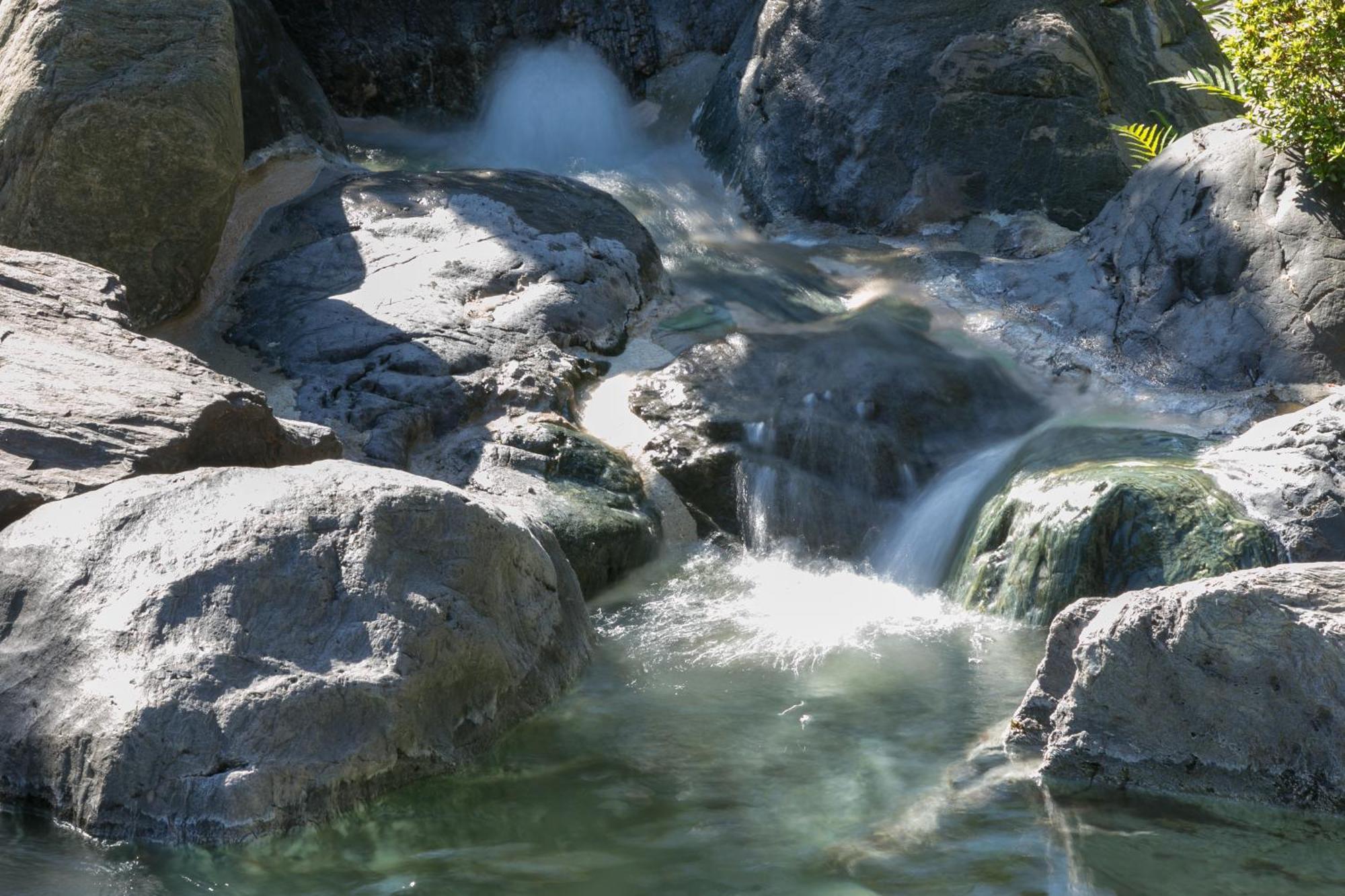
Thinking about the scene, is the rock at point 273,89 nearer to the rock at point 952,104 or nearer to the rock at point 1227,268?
the rock at point 952,104

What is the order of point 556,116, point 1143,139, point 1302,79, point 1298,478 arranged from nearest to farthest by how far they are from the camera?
point 1298,478 → point 1302,79 → point 1143,139 → point 556,116

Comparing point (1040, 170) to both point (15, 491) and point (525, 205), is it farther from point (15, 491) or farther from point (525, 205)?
point (15, 491)

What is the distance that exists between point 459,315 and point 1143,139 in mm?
5008

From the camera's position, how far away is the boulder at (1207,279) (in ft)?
24.1

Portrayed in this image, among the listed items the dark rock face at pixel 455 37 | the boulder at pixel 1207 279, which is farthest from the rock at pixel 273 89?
the boulder at pixel 1207 279

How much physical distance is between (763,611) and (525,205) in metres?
3.86

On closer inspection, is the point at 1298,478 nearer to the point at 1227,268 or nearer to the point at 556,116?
the point at 1227,268

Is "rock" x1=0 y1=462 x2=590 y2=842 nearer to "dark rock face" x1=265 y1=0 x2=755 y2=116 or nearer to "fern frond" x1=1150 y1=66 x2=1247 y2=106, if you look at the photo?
"fern frond" x1=1150 y1=66 x2=1247 y2=106

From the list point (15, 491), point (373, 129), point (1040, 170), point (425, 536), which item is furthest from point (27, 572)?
point (373, 129)

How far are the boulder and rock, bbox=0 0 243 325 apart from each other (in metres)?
4.97

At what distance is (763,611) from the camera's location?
6230 mm

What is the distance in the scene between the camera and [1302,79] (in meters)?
7.58

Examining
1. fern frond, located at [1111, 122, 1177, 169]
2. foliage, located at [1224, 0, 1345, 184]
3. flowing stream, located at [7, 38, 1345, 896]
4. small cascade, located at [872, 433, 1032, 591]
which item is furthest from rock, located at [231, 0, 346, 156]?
foliage, located at [1224, 0, 1345, 184]

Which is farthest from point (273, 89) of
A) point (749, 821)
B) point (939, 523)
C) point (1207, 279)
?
point (749, 821)
